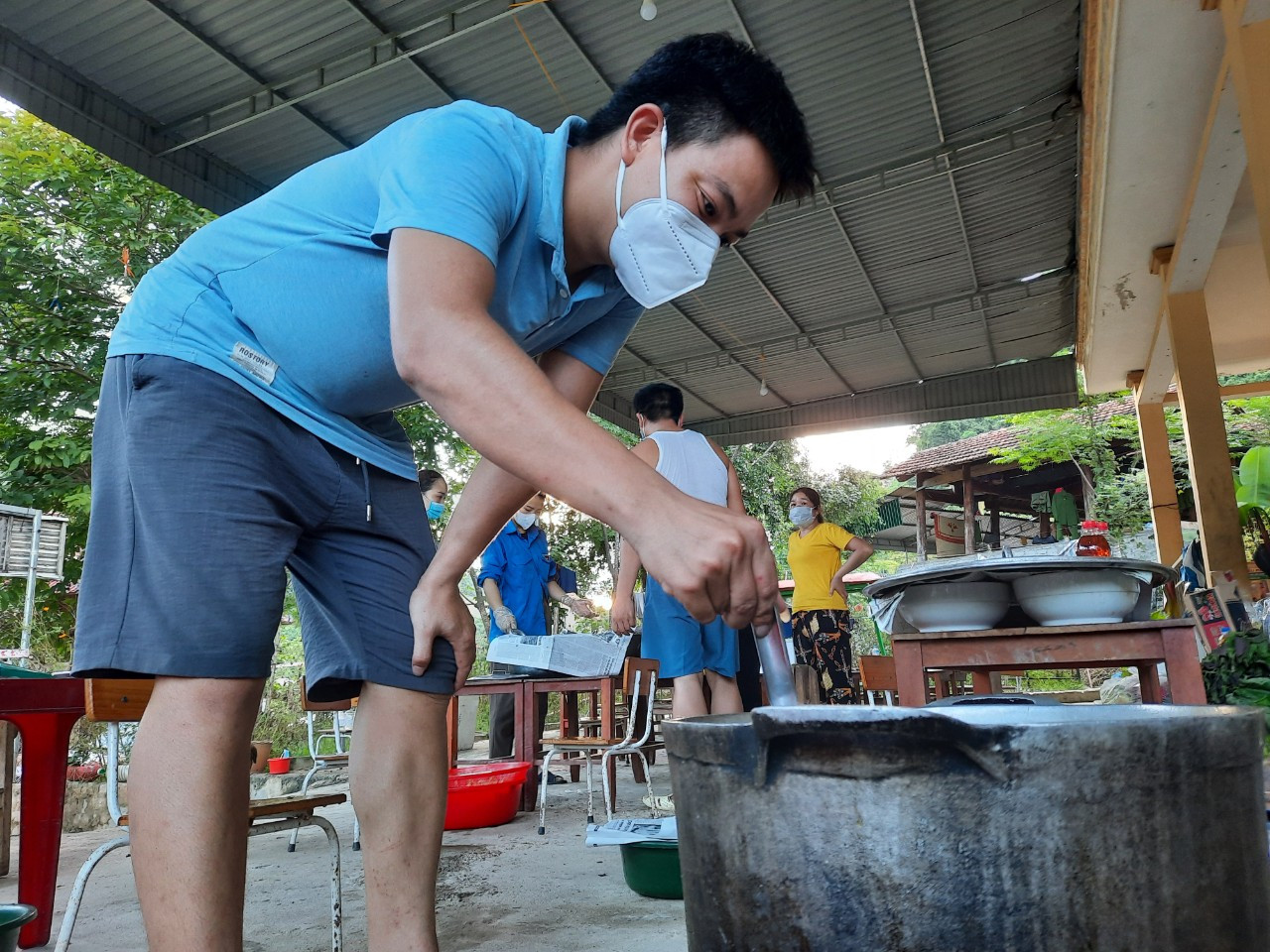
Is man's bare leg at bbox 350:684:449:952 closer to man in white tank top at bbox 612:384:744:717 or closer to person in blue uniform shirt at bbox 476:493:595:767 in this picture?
man in white tank top at bbox 612:384:744:717

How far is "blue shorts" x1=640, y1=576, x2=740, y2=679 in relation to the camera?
3594 mm

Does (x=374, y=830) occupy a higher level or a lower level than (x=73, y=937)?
higher

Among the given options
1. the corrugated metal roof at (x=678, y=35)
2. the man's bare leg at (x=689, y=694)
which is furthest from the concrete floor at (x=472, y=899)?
the corrugated metal roof at (x=678, y=35)

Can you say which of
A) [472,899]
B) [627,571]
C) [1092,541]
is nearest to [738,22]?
[627,571]

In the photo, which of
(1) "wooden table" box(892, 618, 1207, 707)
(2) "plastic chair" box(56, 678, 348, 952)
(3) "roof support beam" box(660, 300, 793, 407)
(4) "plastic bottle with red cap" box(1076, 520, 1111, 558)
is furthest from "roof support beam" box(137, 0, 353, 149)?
(4) "plastic bottle with red cap" box(1076, 520, 1111, 558)

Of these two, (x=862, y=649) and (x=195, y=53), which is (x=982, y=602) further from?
(x=862, y=649)

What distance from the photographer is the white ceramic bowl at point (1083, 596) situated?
238 cm

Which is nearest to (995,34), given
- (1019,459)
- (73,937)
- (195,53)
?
(195,53)

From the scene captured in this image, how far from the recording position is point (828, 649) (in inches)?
259

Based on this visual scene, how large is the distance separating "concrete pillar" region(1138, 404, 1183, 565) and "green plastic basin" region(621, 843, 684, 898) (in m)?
7.46

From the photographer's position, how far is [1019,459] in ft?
47.1

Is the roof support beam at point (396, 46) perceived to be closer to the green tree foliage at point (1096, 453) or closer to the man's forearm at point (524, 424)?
the man's forearm at point (524, 424)

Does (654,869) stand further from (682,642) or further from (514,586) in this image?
(514,586)

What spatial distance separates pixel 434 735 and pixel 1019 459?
1459 centimetres
